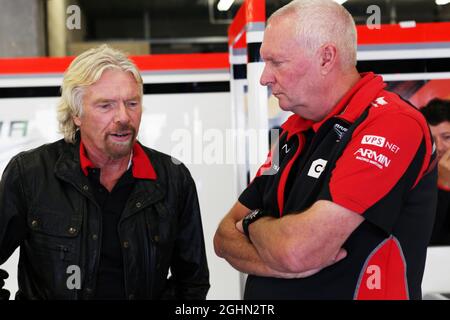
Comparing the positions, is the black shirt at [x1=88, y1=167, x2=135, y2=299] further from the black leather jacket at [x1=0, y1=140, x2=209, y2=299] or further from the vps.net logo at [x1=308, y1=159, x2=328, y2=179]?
the vps.net logo at [x1=308, y1=159, x2=328, y2=179]

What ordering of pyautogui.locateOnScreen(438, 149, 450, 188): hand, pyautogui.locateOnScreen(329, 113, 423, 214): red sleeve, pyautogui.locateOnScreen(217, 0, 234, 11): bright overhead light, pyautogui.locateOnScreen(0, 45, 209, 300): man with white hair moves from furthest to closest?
pyautogui.locateOnScreen(217, 0, 234, 11): bright overhead light, pyautogui.locateOnScreen(438, 149, 450, 188): hand, pyautogui.locateOnScreen(0, 45, 209, 300): man with white hair, pyautogui.locateOnScreen(329, 113, 423, 214): red sleeve

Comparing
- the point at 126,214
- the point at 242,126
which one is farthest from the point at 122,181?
the point at 242,126

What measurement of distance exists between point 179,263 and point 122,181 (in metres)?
0.36

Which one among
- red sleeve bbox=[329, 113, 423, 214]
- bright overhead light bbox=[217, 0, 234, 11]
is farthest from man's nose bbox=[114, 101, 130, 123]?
bright overhead light bbox=[217, 0, 234, 11]

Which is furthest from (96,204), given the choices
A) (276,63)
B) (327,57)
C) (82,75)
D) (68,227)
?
(327,57)

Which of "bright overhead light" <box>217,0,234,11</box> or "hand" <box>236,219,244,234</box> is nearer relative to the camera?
"hand" <box>236,219,244,234</box>

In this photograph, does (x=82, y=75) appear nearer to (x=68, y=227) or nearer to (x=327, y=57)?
(x=68, y=227)

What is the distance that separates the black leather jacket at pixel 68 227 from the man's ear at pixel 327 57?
71 centimetres

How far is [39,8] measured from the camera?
6.40 metres

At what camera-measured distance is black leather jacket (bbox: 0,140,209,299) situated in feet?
6.81

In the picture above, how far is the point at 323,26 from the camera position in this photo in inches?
70.6

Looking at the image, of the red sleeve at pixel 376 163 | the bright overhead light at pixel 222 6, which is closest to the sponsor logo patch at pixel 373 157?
the red sleeve at pixel 376 163

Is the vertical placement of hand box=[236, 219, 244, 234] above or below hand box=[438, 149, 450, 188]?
below

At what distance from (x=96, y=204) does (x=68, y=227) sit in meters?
0.11
